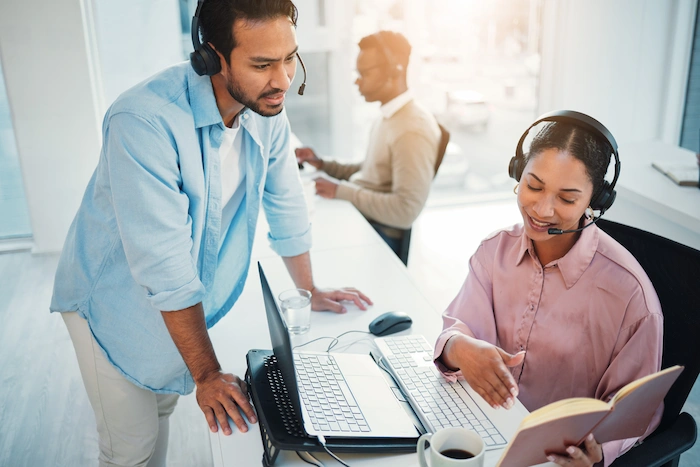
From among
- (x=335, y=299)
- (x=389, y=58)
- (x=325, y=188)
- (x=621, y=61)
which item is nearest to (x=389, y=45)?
(x=389, y=58)

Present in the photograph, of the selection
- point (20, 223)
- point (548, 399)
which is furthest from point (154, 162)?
point (20, 223)

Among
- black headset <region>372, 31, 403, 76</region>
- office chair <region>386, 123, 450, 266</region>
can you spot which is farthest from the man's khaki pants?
black headset <region>372, 31, 403, 76</region>

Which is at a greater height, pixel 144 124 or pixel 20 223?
pixel 144 124

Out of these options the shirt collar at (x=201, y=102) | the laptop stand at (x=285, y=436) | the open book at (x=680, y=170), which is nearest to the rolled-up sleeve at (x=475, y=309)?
the laptop stand at (x=285, y=436)

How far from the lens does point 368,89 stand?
Answer: 8.27 feet

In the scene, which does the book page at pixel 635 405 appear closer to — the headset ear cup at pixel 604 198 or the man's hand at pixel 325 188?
the headset ear cup at pixel 604 198

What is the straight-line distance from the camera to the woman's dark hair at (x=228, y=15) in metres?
1.16

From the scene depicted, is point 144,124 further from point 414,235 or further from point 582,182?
point 414,235

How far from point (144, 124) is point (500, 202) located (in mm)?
3701

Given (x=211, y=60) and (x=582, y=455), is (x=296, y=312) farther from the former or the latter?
(x=582, y=455)

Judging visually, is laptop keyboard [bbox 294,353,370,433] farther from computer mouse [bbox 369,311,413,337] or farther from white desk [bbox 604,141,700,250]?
white desk [bbox 604,141,700,250]

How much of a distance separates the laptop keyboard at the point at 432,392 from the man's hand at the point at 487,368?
0.14ft

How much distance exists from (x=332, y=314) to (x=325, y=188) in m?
1.05

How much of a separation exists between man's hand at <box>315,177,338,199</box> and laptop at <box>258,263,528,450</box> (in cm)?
125
